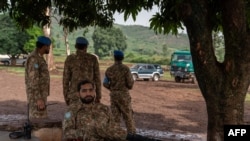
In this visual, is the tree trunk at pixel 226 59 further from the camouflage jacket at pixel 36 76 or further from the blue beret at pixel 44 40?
the camouflage jacket at pixel 36 76

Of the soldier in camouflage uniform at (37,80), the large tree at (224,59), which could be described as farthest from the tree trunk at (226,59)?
the soldier in camouflage uniform at (37,80)

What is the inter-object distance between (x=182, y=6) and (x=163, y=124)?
8124 mm

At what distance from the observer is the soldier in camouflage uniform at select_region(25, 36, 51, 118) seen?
20.9 ft

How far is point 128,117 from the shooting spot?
834 cm

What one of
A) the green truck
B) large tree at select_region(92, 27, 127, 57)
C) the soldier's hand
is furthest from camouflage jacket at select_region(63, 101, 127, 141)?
large tree at select_region(92, 27, 127, 57)

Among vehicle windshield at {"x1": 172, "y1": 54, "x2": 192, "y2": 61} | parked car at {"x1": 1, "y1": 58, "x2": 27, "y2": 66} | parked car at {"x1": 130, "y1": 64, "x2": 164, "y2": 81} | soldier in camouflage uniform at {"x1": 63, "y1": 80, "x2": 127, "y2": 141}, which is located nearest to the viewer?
soldier in camouflage uniform at {"x1": 63, "y1": 80, "x2": 127, "y2": 141}

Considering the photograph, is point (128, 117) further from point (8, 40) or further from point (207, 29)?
point (8, 40)

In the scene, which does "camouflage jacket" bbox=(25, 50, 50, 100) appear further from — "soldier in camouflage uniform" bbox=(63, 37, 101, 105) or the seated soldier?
the seated soldier

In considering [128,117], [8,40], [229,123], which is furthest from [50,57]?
[229,123]

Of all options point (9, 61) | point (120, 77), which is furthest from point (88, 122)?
point (9, 61)

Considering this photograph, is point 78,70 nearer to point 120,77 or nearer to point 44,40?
point 44,40

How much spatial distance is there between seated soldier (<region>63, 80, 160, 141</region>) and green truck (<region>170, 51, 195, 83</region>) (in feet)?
100.0

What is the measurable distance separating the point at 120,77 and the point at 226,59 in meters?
3.76

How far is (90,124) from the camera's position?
3939 mm
